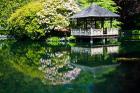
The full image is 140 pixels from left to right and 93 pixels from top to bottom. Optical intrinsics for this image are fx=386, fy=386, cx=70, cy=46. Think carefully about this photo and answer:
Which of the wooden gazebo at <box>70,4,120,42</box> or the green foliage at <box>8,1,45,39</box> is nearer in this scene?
the wooden gazebo at <box>70,4,120,42</box>

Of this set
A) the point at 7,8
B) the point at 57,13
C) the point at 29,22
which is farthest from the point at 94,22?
the point at 7,8

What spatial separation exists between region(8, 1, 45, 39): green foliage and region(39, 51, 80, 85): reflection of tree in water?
1686 cm

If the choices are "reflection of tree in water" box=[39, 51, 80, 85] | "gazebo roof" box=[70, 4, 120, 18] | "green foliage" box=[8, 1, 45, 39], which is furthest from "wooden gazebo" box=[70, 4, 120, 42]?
"reflection of tree in water" box=[39, 51, 80, 85]

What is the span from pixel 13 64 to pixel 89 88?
940cm

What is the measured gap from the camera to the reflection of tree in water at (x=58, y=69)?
55.7ft

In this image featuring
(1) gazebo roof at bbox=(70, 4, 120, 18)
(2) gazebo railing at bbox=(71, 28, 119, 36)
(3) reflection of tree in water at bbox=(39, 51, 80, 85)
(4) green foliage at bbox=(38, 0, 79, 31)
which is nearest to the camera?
(3) reflection of tree in water at bbox=(39, 51, 80, 85)

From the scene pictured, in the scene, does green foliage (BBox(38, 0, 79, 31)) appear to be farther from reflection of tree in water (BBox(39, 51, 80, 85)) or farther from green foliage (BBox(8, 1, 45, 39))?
reflection of tree in water (BBox(39, 51, 80, 85))

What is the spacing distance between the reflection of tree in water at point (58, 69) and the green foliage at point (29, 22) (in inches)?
664

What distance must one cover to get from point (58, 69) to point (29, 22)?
24.1 meters

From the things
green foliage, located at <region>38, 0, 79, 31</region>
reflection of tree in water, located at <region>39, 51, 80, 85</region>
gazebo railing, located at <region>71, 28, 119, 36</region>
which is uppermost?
reflection of tree in water, located at <region>39, 51, 80, 85</region>

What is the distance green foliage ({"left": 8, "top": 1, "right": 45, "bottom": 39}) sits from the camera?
43.1m

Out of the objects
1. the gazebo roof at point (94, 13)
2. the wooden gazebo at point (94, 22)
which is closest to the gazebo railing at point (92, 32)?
the wooden gazebo at point (94, 22)

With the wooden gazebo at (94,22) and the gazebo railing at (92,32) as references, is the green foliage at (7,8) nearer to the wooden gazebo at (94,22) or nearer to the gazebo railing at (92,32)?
the wooden gazebo at (94,22)

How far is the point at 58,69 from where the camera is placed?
2039 centimetres
